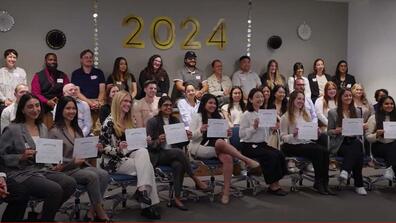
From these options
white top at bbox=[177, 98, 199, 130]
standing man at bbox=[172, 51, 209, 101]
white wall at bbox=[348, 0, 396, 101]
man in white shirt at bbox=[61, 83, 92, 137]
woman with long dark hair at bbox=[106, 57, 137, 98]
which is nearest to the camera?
man in white shirt at bbox=[61, 83, 92, 137]

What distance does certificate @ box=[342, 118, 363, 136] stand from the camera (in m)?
5.28

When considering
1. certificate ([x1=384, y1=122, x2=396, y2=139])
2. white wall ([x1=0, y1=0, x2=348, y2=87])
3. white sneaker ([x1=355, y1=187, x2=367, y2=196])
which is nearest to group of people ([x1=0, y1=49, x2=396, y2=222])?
white sneaker ([x1=355, y1=187, x2=367, y2=196])

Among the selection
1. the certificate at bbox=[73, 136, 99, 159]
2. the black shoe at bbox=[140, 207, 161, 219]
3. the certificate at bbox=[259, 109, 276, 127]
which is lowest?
the black shoe at bbox=[140, 207, 161, 219]

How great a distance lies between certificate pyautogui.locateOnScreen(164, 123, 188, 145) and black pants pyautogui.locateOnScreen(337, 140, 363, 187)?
1.99 m

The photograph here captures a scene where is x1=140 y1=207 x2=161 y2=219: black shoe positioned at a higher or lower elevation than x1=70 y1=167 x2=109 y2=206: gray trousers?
lower

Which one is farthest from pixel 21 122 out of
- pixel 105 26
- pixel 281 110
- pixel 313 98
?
pixel 313 98

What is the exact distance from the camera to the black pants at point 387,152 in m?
5.23

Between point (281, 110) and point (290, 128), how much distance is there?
65 centimetres

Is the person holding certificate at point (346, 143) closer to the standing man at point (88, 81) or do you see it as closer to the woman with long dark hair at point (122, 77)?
the woman with long dark hair at point (122, 77)

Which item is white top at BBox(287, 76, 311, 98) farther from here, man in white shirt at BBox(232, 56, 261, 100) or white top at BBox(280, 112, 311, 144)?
white top at BBox(280, 112, 311, 144)

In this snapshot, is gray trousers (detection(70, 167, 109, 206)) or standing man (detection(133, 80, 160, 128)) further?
standing man (detection(133, 80, 160, 128))

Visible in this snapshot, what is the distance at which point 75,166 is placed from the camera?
391 cm

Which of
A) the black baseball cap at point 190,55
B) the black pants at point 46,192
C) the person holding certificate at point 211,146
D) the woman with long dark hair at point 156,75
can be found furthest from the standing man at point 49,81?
the black pants at point 46,192

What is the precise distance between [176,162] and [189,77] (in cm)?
301
